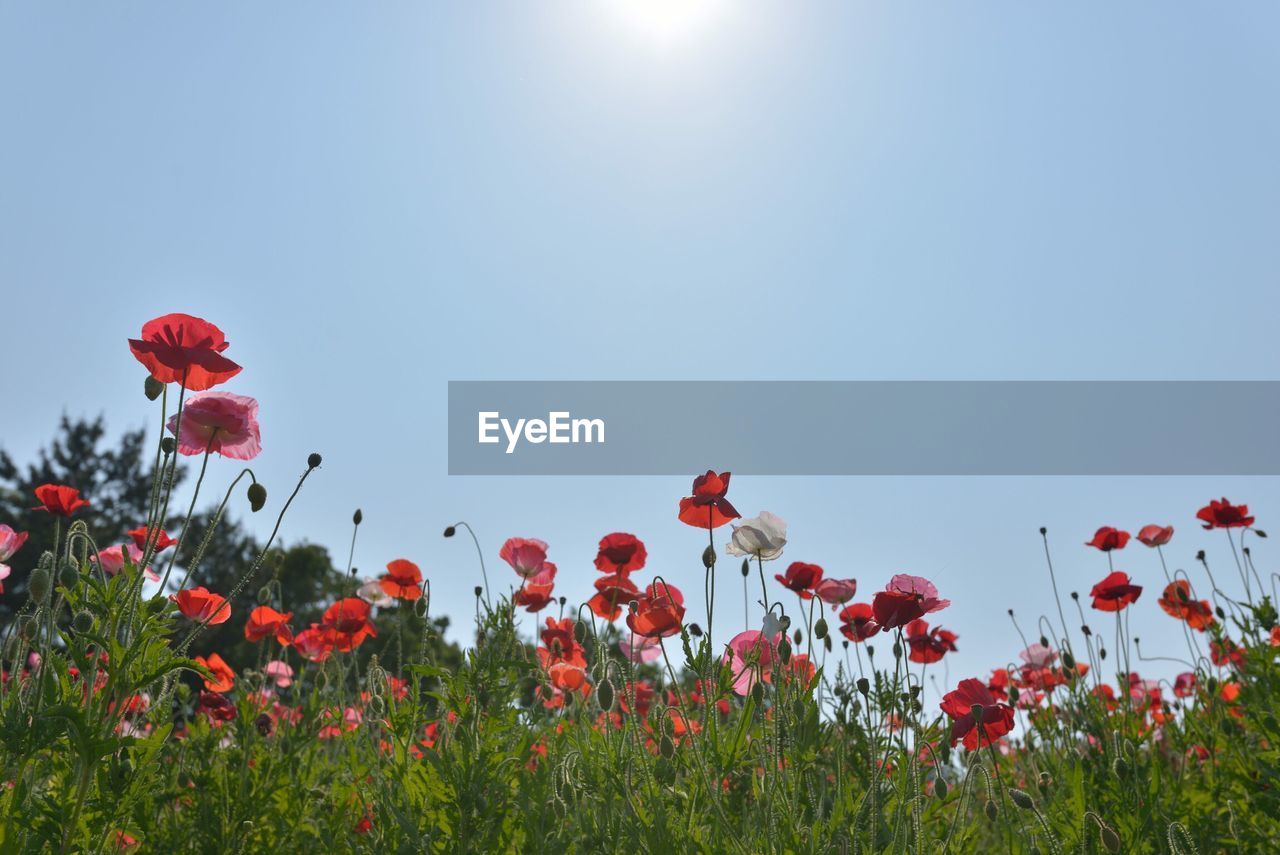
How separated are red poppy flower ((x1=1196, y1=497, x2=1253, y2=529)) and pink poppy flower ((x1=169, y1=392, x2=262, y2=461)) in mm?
5055

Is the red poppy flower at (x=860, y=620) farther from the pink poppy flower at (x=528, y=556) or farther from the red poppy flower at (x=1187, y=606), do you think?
the red poppy flower at (x=1187, y=606)

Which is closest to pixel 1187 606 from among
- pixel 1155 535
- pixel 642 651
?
pixel 1155 535

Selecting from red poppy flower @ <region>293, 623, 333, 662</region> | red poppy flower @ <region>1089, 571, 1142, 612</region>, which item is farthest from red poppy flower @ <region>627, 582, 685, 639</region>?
red poppy flower @ <region>1089, 571, 1142, 612</region>

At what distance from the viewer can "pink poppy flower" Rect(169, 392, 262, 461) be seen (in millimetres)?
2504

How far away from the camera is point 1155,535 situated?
548 centimetres

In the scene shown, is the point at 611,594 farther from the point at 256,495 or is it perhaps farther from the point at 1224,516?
the point at 1224,516

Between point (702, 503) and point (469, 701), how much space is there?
37.2 inches

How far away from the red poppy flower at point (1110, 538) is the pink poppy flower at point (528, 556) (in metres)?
3.29

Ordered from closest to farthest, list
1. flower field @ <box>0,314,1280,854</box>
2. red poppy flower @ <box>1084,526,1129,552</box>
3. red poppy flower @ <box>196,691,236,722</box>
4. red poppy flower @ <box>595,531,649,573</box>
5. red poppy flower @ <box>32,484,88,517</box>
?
flower field @ <box>0,314,1280,854</box> < red poppy flower @ <box>32,484,88,517</box> < red poppy flower @ <box>595,531,649,573</box> < red poppy flower @ <box>196,691,236,722</box> < red poppy flower @ <box>1084,526,1129,552</box>

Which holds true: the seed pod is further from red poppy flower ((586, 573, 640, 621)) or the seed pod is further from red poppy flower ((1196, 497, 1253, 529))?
red poppy flower ((1196, 497, 1253, 529))

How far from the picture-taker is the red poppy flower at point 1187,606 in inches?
207

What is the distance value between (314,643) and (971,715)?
367 cm

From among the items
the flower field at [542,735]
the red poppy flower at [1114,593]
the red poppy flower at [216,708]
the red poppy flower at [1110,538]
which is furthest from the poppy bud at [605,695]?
the red poppy flower at [1110,538]

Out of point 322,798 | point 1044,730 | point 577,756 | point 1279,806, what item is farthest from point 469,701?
point 1044,730
